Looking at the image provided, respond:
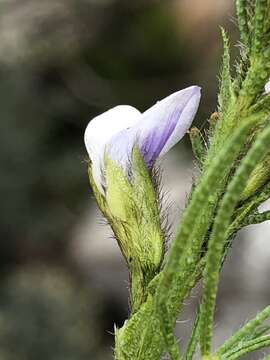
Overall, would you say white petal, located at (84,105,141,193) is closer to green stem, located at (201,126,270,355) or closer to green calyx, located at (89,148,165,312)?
green calyx, located at (89,148,165,312)

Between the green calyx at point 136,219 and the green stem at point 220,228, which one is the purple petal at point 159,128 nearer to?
the green calyx at point 136,219

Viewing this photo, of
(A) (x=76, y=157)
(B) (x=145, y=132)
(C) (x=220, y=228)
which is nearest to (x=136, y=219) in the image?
(B) (x=145, y=132)

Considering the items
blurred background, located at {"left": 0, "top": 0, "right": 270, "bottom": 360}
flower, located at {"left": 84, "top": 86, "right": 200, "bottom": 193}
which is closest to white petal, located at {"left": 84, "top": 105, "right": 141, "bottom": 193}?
flower, located at {"left": 84, "top": 86, "right": 200, "bottom": 193}

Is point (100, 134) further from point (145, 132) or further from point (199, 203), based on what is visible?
A: point (199, 203)

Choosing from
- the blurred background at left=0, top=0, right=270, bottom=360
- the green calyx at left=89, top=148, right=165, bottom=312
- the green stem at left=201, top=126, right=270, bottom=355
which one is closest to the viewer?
the green stem at left=201, top=126, right=270, bottom=355

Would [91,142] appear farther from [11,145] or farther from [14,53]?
[14,53]

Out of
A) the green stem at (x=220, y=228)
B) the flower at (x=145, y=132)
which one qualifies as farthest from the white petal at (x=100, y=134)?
the green stem at (x=220, y=228)

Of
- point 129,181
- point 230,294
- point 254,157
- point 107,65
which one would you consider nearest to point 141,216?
point 129,181

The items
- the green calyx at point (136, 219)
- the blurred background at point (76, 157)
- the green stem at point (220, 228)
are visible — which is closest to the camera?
the green stem at point (220, 228)
